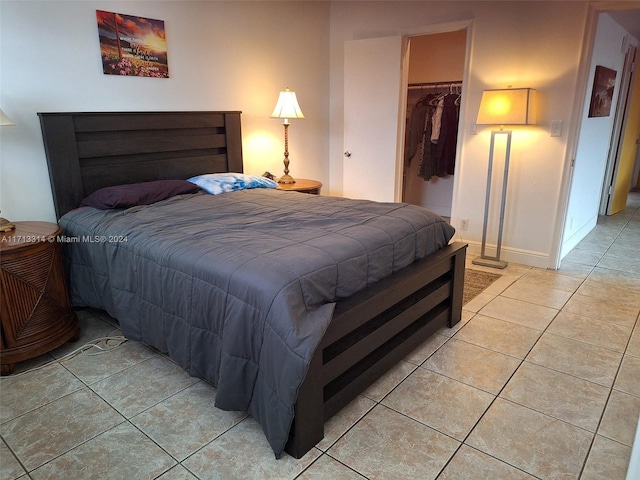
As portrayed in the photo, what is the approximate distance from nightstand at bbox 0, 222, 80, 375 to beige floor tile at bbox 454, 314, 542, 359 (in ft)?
7.47

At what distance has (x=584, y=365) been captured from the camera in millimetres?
2238

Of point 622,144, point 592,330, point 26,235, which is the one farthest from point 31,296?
point 622,144

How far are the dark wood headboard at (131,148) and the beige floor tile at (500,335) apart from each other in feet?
7.74

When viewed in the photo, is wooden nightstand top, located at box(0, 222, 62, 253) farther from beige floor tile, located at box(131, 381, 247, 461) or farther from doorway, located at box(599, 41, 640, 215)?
doorway, located at box(599, 41, 640, 215)

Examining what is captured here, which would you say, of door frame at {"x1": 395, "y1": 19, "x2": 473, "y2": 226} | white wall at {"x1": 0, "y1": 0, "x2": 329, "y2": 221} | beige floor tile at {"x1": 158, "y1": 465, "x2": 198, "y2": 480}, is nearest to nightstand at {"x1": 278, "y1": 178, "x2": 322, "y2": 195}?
white wall at {"x1": 0, "y1": 0, "x2": 329, "y2": 221}

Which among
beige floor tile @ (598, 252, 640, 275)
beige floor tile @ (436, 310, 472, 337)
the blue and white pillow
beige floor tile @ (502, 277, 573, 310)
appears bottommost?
beige floor tile @ (436, 310, 472, 337)

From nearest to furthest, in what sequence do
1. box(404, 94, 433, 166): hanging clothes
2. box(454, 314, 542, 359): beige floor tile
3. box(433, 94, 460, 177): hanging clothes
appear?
box(454, 314, 542, 359): beige floor tile, box(433, 94, 460, 177): hanging clothes, box(404, 94, 433, 166): hanging clothes

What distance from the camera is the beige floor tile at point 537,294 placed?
299 centimetres

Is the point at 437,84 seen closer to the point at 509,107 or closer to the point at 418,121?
the point at 418,121

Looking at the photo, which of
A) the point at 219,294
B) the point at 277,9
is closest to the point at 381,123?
the point at 277,9

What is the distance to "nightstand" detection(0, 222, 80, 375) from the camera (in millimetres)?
2129

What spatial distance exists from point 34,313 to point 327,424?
164 centimetres

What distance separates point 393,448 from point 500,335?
1.21 m

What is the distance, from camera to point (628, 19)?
4023 millimetres
